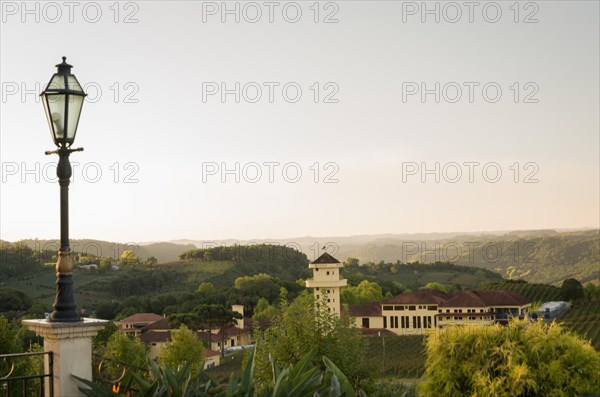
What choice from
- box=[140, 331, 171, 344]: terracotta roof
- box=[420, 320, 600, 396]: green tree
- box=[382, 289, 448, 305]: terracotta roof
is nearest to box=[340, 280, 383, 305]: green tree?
box=[382, 289, 448, 305]: terracotta roof

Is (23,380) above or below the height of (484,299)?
above

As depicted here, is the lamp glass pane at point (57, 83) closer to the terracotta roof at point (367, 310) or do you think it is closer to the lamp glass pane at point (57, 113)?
the lamp glass pane at point (57, 113)

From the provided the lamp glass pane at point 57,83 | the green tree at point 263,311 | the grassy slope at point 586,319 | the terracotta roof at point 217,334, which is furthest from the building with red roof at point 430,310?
the lamp glass pane at point 57,83

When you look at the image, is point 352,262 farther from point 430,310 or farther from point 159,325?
point 159,325

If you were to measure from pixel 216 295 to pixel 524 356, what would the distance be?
250ft

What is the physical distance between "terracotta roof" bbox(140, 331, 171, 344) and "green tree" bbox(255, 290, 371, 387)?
4460cm

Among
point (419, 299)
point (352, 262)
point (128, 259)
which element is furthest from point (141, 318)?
point (352, 262)

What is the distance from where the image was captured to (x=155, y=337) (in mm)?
73125

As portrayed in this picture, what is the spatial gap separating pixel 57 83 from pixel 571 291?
9687 cm

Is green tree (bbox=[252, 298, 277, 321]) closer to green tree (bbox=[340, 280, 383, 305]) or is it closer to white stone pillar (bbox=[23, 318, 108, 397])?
green tree (bbox=[340, 280, 383, 305])

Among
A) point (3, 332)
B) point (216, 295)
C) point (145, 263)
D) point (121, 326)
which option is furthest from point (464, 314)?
point (145, 263)

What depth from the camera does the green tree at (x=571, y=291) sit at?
3681 inches

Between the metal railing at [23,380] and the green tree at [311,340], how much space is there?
890 centimetres

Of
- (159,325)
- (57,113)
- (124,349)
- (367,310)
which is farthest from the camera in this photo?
(367,310)
